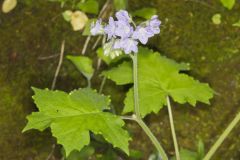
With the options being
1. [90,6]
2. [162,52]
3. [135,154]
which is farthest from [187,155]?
[90,6]

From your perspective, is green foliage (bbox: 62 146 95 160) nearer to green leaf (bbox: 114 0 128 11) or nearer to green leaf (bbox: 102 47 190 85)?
green leaf (bbox: 102 47 190 85)

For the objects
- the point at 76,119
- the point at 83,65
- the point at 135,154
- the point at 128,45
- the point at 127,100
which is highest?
the point at 128,45

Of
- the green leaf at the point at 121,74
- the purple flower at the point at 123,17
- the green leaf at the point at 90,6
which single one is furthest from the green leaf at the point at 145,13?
the purple flower at the point at 123,17

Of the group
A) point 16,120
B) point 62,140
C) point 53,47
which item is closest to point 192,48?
point 53,47

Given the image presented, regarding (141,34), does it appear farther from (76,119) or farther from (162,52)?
(162,52)

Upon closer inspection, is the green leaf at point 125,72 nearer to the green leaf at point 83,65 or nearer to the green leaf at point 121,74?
the green leaf at point 121,74

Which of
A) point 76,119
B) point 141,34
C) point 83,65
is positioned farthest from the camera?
point 83,65

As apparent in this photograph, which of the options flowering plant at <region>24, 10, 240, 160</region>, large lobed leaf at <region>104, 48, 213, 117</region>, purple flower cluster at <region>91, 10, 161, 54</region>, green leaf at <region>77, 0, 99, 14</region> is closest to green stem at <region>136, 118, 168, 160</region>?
flowering plant at <region>24, 10, 240, 160</region>

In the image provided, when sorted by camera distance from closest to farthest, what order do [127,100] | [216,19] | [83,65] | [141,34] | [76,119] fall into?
[141,34]
[76,119]
[127,100]
[83,65]
[216,19]
